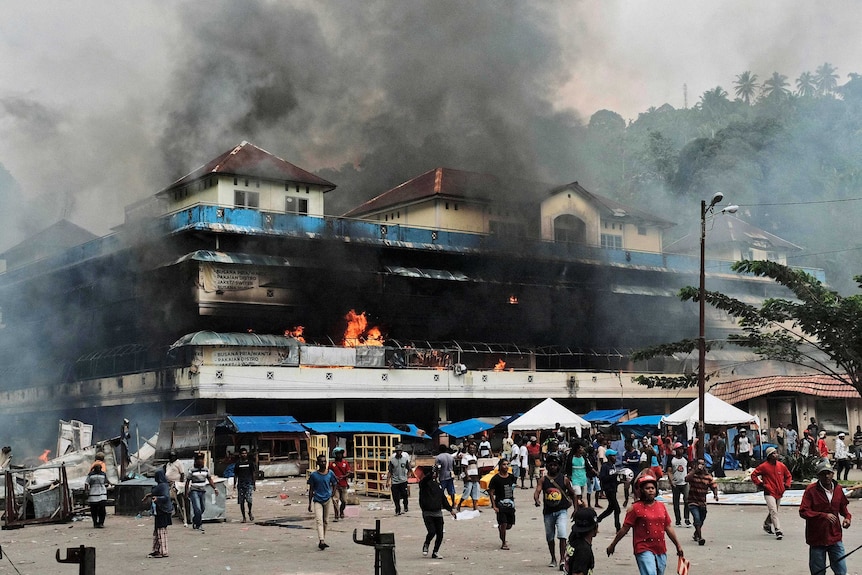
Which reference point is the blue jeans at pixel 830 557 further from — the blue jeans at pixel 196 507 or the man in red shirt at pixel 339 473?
the blue jeans at pixel 196 507

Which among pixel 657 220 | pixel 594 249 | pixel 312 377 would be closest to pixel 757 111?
pixel 657 220

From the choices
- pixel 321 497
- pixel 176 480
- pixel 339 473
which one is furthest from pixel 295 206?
pixel 321 497

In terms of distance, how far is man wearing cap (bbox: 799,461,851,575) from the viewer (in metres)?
9.88

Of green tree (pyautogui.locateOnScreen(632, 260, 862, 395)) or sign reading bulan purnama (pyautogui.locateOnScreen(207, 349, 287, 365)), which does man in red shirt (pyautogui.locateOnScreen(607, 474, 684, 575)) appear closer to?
green tree (pyautogui.locateOnScreen(632, 260, 862, 395))

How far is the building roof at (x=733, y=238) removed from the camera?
6178 cm

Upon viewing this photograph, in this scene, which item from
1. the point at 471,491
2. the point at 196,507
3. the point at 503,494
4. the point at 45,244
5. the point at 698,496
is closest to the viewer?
the point at 503,494

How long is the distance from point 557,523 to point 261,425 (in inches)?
863

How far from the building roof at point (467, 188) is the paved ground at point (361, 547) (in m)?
30.0

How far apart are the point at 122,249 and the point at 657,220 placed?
29.2 meters

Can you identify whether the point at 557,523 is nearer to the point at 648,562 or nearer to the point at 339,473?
the point at 648,562

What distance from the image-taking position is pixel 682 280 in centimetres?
5528

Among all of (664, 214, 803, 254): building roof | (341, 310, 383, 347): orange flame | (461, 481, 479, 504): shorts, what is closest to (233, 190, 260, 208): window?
(341, 310, 383, 347): orange flame

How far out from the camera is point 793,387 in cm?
3928

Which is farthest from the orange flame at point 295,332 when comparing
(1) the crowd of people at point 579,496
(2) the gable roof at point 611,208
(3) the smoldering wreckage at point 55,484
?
(1) the crowd of people at point 579,496
